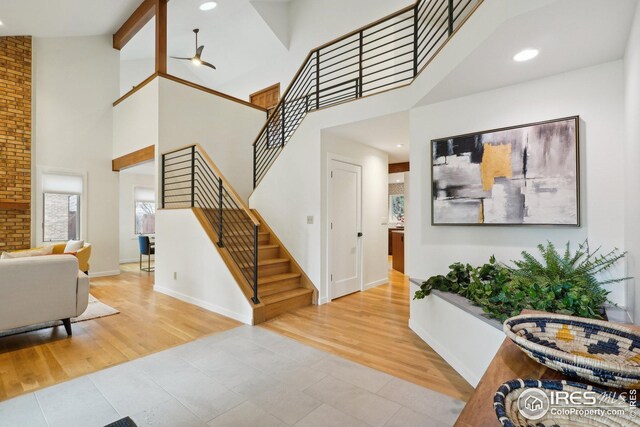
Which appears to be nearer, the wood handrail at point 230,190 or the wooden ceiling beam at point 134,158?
the wood handrail at point 230,190

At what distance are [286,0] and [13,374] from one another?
796 cm

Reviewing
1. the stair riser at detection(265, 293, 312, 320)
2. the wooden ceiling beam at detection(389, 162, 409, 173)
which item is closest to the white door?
the stair riser at detection(265, 293, 312, 320)

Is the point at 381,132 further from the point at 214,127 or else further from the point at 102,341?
the point at 102,341

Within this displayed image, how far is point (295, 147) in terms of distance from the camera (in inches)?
191

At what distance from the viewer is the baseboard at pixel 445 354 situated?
7.86 feet

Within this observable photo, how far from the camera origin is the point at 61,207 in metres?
6.24

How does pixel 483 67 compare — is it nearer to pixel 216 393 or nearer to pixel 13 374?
pixel 216 393

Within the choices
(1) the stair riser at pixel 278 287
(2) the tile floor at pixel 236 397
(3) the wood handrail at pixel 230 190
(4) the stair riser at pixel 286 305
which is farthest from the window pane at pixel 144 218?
(2) the tile floor at pixel 236 397

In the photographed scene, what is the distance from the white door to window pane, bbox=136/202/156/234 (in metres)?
6.68

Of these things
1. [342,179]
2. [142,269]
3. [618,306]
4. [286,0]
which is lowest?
[142,269]

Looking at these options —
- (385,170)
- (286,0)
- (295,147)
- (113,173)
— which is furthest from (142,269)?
(286,0)

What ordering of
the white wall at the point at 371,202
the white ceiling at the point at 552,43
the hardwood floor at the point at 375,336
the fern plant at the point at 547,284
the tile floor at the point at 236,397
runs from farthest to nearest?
1. the white wall at the point at 371,202
2. the hardwood floor at the point at 375,336
3. the fern plant at the point at 547,284
4. the tile floor at the point at 236,397
5. the white ceiling at the point at 552,43

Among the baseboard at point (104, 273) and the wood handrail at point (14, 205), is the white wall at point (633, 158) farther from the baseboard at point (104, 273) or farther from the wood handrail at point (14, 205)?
the wood handrail at point (14, 205)

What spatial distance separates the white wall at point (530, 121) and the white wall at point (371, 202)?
4.81ft
